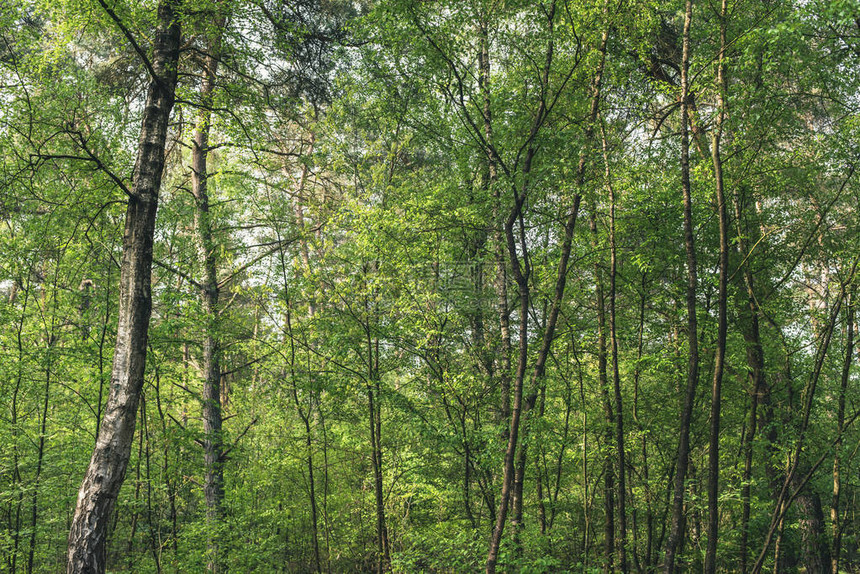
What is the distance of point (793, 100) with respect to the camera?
7266 millimetres

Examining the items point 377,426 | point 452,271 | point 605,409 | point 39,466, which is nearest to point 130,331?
point 377,426

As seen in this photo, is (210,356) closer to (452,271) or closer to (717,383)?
(452,271)

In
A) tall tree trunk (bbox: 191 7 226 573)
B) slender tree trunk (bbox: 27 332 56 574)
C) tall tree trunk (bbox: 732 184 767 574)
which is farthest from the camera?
tall tree trunk (bbox: 732 184 767 574)

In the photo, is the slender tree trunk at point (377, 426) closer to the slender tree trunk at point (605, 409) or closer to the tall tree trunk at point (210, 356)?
the tall tree trunk at point (210, 356)

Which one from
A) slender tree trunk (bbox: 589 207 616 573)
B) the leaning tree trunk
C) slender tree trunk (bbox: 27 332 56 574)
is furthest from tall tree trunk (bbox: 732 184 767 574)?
slender tree trunk (bbox: 27 332 56 574)

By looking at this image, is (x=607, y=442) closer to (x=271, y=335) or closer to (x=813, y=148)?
(x=813, y=148)

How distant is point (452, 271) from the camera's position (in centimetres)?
984

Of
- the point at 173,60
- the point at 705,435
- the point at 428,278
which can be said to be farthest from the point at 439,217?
the point at 705,435

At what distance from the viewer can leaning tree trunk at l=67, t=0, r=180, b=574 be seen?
4.17 meters

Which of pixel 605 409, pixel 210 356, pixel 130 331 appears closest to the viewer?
pixel 130 331

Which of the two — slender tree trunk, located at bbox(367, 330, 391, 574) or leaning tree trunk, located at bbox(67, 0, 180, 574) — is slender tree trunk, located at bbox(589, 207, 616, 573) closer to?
slender tree trunk, located at bbox(367, 330, 391, 574)

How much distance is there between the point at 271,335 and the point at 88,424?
205 inches

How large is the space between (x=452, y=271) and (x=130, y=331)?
20.2ft

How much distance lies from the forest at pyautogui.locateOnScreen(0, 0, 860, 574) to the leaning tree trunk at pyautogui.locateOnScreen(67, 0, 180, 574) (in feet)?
0.13
